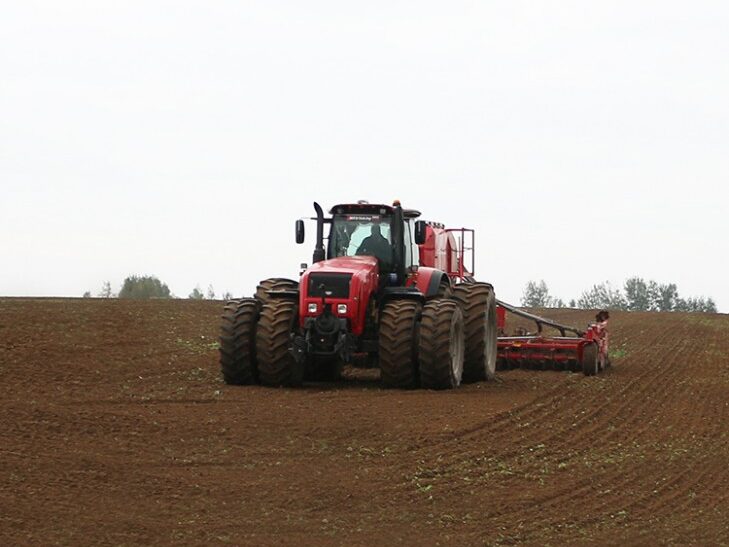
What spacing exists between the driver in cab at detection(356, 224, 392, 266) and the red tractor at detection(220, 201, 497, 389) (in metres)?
0.01

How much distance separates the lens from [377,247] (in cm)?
1953

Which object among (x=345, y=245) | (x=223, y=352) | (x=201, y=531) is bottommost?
(x=201, y=531)

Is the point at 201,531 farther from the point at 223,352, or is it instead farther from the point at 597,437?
the point at 223,352

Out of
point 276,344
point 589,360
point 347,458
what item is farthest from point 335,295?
point 347,458

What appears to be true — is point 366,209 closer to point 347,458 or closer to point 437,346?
point 437,346

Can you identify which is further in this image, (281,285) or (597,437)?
(281,285)

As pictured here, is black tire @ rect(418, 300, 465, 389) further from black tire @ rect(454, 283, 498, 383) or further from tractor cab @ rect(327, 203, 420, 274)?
black tire @ rect(454, 283, 498, 383)

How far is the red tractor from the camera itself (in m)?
18.0

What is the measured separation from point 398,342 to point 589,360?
4.70m

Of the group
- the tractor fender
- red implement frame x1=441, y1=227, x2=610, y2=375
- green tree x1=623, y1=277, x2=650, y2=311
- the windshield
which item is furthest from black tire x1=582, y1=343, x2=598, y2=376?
green tree x1=623, y1=277, x2=650, y2=311

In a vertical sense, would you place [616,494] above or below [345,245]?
below

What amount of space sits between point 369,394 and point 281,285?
2.87 m

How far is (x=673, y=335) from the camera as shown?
3400 centimetres

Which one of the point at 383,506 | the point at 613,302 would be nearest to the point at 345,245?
the point at 383,506
